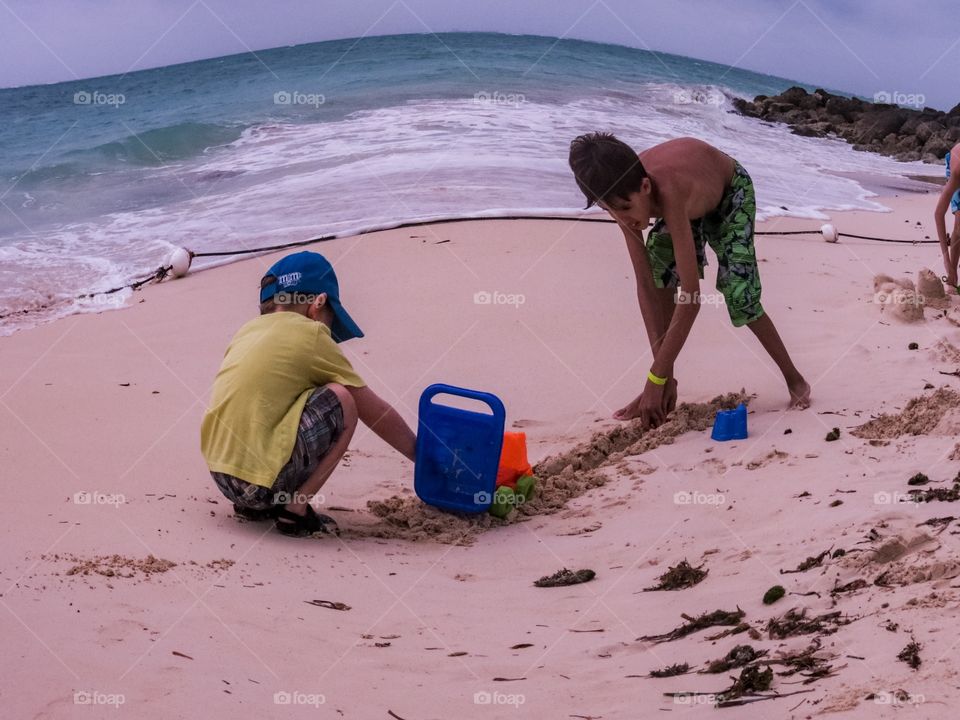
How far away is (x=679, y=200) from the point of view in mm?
4008

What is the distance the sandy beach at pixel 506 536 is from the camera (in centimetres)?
209

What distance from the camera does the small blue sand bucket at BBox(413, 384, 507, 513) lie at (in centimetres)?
362

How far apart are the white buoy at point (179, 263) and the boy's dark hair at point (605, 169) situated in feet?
14.2

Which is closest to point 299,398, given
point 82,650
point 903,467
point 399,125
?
point 82,650

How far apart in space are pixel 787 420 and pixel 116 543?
8.95ft

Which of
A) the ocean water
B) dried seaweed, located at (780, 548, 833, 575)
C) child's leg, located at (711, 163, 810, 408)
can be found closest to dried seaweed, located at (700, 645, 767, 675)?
dried seaweed, located at (780, 548, 833, 575)

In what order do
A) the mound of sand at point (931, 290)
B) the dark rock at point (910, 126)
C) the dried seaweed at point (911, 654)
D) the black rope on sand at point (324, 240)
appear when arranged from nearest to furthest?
the dried seaweed at point (911, 654)
the mound of sand at point (931, 290)
the black rope on sand at point (324, 240)
the dark rock at point (910, 126)

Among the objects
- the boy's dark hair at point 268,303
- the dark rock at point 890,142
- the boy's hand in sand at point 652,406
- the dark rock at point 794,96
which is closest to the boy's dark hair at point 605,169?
the boy's hand in sand at point 652,406

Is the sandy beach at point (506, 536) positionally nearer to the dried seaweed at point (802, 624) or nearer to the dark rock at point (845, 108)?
the dried seaweed at point (802, 624)

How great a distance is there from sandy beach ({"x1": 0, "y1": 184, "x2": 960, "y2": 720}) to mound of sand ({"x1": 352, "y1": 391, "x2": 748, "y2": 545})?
13 millimetres

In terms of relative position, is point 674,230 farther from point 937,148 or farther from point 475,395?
point 937,148

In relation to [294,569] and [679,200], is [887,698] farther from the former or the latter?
[679,200]

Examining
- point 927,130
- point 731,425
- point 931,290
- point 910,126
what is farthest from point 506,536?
point 910,126

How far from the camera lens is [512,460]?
382 centimetres
